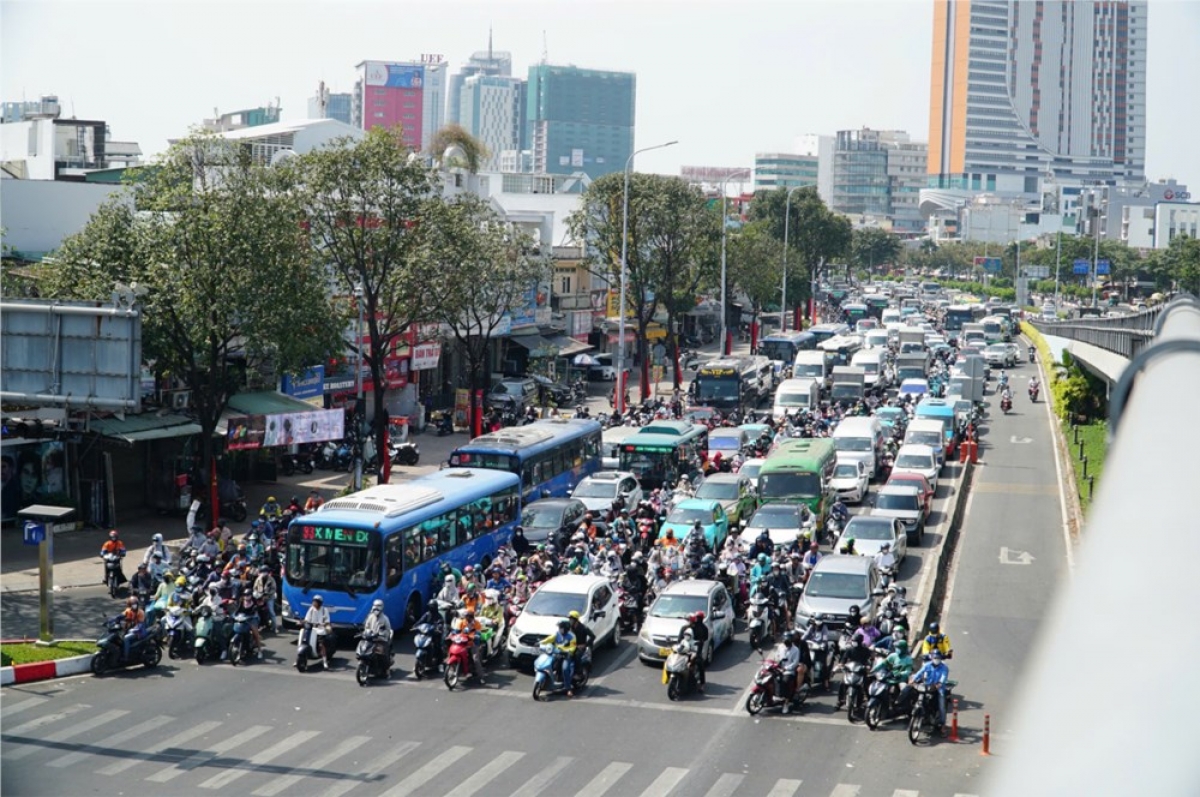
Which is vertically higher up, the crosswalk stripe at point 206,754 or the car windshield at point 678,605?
the car windshield at point 678,605

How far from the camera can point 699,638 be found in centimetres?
2105

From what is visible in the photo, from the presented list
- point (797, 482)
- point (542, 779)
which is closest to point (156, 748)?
point (542, 779)

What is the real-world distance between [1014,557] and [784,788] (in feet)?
54.0

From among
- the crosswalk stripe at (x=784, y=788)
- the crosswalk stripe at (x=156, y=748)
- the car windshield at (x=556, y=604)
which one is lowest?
the crosswalk stripe at (x=784, y=788)

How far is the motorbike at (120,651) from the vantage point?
20.8 m

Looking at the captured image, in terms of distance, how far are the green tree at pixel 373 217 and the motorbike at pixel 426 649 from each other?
1576 cm

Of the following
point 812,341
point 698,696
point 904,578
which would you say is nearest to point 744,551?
point 904,578

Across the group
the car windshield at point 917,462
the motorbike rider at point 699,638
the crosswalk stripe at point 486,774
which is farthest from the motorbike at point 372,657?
the car windshield at point 917,462

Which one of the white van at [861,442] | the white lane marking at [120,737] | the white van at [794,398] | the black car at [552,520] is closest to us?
the white lane marking at [120,737]

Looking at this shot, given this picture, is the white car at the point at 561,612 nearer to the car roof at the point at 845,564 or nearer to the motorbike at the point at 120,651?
the car roof at the point at 845,564

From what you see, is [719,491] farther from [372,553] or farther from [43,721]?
[43,721]

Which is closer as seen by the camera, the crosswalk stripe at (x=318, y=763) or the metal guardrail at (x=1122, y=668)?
the metal guardrail at (x=1122, y=668)

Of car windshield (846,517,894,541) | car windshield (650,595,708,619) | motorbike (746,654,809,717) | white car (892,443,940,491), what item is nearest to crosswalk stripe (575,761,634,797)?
motorbike (746,654,809,717)

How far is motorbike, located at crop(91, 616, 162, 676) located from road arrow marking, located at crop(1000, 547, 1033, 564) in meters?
18.4
